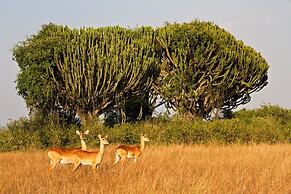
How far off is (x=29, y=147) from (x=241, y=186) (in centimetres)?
1493

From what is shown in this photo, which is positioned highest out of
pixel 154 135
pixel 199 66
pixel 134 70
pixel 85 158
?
pixel 199 66

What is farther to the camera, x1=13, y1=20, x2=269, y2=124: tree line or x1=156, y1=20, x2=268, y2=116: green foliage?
x1=156, y1=20, x2=268, y2=116: green foliage

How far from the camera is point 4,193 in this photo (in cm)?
698

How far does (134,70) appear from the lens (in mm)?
24031

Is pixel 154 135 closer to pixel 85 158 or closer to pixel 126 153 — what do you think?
pixel 126 153

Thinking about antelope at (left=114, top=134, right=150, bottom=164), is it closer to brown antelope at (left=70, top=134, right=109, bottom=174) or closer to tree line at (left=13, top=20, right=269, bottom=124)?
brown antelope at (left=70, top=134, right=109, bottom=174)

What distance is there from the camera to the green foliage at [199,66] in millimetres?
28062

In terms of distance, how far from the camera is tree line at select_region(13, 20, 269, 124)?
23.5 m

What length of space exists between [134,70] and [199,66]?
5.71 meters

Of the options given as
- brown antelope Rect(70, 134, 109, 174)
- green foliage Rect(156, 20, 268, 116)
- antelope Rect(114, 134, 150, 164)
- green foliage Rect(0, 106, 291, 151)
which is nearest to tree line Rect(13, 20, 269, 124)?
green foliage Rect(156, 20, 268, 116)

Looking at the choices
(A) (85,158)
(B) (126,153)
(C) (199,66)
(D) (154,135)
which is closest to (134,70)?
(D) (154,135)

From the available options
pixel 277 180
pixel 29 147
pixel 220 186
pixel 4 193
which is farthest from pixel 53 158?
pixel 29 147

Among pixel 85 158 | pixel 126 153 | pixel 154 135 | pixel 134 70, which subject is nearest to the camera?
pixel 85 158

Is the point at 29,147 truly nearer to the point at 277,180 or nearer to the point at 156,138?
the point at 156,138
